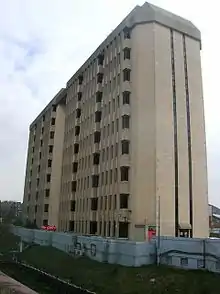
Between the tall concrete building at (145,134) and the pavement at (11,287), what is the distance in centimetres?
1412

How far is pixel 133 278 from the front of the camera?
97.2 ft

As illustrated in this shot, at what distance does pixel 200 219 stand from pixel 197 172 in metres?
5.75

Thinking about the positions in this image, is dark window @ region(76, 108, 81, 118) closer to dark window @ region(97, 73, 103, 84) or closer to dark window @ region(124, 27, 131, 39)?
dark window @ region(97, 73, 103, 84)

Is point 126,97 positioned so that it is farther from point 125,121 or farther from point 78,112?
point 78,112

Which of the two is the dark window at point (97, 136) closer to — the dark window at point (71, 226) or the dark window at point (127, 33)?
the dark window at point (127, 33)

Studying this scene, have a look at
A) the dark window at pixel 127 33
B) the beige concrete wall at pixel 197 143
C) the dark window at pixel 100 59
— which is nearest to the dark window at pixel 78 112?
the dark window at pixel 100 59

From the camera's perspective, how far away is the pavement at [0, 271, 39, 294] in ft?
102

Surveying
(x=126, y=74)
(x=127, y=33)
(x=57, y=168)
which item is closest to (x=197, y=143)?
(x=126, y=74)

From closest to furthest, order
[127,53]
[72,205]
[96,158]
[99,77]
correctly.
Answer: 1. [127,53]
2. [96,158]
3. [99,77]
4. [72,205]

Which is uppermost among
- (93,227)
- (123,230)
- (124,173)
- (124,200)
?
(124,173)

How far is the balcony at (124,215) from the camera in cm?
4603

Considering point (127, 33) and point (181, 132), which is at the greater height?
point (127, 33)

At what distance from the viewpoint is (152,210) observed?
4469cm

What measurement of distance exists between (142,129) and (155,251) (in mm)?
17261
